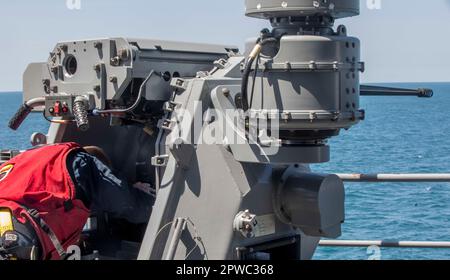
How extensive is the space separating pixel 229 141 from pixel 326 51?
671 millimetres

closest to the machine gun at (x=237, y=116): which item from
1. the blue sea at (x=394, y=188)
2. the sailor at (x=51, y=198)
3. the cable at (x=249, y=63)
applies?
the cable at (x=249, y=63)

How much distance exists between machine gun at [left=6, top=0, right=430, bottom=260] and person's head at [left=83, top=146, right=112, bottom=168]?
270mm

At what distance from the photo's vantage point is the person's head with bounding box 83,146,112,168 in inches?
193

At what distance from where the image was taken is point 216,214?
4242 millimetres

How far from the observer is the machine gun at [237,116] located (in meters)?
4.05

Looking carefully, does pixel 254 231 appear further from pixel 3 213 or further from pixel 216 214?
pixel 3 213

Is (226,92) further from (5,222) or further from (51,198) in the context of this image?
(5,222)

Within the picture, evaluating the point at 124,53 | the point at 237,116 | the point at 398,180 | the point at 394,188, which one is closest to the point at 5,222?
the point at 124,53

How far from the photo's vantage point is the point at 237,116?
14.2 ft

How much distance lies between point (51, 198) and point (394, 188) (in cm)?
2165

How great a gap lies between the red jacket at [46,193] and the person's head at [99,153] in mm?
362

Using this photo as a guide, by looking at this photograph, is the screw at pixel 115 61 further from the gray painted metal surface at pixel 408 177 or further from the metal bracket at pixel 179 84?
the gray painted metal surface at pixel 408 177

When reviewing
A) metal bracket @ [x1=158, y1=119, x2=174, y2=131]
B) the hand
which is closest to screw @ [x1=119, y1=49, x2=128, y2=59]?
metal bracket @ [x1=158, y1=119, x2=174, y2=131]
